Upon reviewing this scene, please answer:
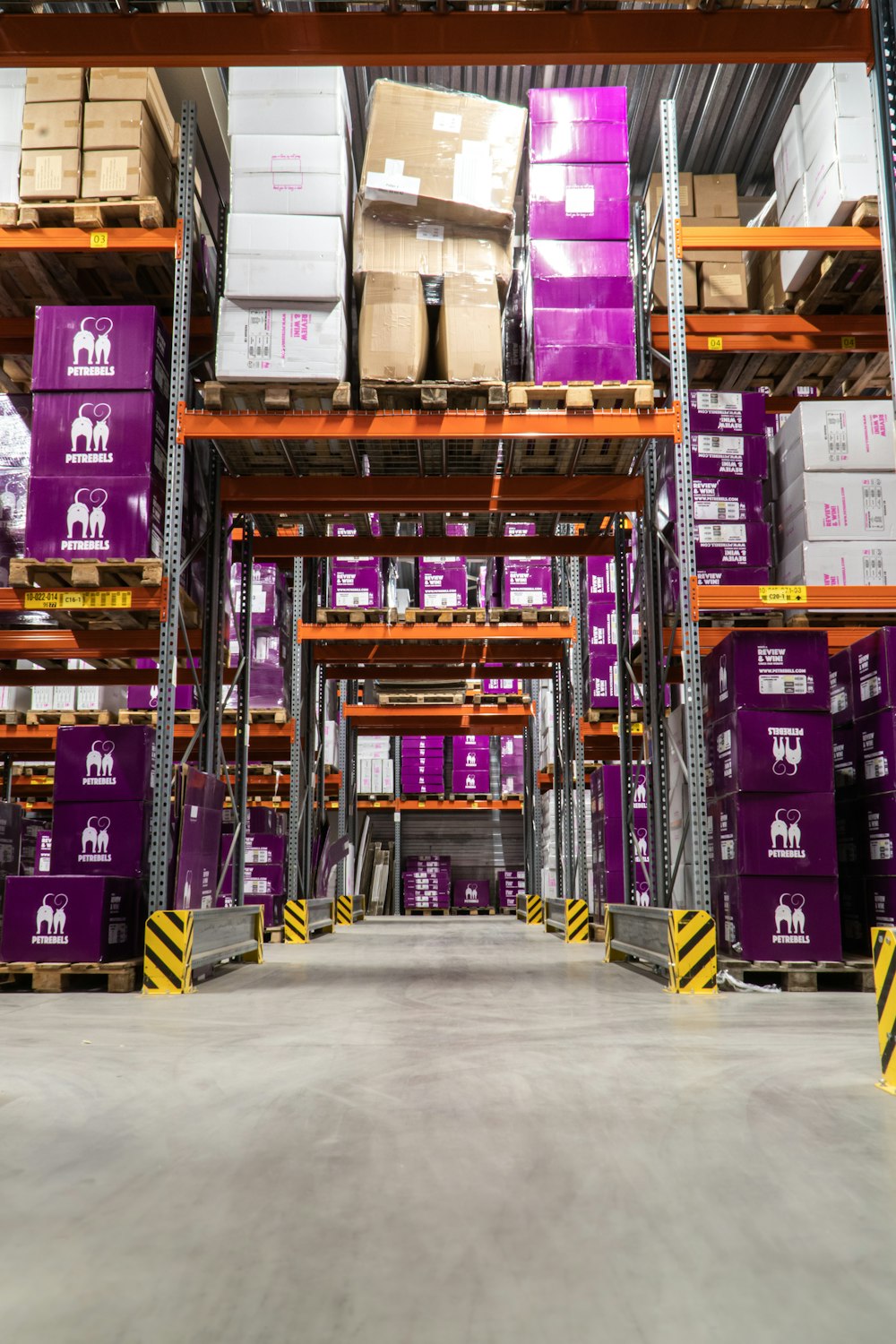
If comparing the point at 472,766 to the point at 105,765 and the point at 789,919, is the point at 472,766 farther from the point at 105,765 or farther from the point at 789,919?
the point at 789,919

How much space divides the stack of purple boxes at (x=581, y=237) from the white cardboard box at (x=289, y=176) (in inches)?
48.6

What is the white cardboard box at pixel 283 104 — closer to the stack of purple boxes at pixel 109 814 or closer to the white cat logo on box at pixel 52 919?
the stack of purple boxes at pixel 109 814

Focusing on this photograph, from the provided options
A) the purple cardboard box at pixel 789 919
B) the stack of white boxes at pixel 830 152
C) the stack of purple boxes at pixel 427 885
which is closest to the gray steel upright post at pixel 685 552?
the purple cardboard box at pixel 789 919

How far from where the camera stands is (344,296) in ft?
21.4

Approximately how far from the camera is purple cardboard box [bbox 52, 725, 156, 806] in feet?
20.6

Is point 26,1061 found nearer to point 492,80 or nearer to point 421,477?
point 421,477

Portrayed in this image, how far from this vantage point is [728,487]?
6.85 meters

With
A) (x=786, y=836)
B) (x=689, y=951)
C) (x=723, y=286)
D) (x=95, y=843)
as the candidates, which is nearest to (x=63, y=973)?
(x=95, y=843)

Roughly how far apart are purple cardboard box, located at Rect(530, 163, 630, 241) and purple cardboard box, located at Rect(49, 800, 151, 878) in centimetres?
428

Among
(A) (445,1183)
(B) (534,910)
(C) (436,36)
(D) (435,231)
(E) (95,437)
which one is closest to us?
(A) (445,1183)

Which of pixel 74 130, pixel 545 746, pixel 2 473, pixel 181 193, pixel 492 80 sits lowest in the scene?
pixel 545 746

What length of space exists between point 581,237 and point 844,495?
226 cm

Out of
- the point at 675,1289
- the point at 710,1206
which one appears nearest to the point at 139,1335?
the point at 675,1289

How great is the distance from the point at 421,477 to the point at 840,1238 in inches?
240
